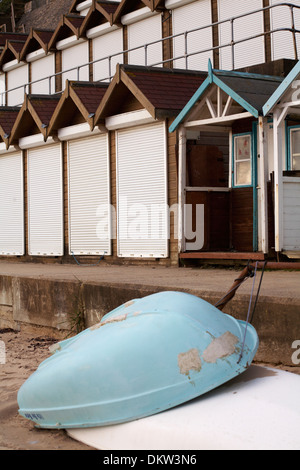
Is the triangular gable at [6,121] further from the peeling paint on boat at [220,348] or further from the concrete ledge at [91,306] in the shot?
the peeling paint on boat at [220,348]

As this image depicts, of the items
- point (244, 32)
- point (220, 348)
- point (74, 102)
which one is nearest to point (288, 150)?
point (74, 102)

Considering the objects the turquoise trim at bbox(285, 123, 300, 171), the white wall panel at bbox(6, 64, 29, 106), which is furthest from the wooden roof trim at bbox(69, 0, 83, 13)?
the turquoise trim at bbox(285, 123, 300, 171)

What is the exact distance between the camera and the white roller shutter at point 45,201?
19375 mm

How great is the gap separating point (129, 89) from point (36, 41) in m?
14.6

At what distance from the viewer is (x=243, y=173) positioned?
1414 cm

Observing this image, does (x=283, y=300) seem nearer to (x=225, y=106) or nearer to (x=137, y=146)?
(x=225, y=106)

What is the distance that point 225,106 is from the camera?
13.2 metres

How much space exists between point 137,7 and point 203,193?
12078 millimetres

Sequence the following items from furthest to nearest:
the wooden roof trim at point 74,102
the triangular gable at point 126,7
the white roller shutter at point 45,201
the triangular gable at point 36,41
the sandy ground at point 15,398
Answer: the triangular gable at point 36,41, the triangular gable at point 126,7, the white roller shutter at point 45,201, the wooden roof trim at point 74,102, the sandy ground at point 15,398

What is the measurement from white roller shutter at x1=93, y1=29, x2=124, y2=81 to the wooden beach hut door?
11.1 meters

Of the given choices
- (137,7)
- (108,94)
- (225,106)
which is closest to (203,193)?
(225,106)

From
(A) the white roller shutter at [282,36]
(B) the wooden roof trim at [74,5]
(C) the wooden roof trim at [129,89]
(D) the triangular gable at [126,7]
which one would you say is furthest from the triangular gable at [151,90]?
(B) the wooden roof trim at [74,5]

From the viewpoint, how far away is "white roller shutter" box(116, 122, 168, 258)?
15.8 meters

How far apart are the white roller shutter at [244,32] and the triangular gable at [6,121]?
274 inches
